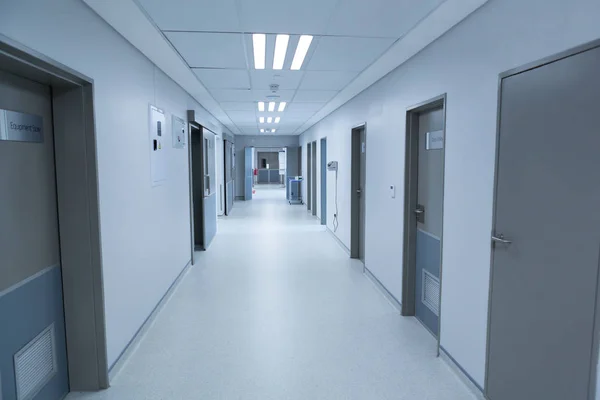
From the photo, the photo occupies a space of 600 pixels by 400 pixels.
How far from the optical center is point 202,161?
6.05 meters

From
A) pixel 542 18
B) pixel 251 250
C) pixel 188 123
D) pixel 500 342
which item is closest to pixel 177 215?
pixel 188 123

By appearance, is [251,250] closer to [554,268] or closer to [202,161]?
[202,161]

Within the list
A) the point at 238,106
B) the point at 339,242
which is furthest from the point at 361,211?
the point at 238,106

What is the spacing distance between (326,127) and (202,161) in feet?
9.58

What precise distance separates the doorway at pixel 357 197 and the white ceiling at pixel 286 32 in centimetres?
107

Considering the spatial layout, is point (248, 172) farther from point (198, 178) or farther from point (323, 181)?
point (198, 178)

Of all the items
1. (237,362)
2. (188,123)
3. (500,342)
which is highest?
(188,123)

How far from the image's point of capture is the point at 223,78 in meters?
4.36

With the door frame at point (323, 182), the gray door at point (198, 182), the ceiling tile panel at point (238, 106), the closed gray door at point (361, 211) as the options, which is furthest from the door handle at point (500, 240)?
the door frame at point (323, 182)

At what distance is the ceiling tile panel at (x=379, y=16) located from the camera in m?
2.30

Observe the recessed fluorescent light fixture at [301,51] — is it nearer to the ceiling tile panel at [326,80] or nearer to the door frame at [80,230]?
the ceiling tile panel at [326,80]

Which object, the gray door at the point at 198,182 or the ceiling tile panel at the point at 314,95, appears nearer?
the ceiling tile panel at the point at 314,95

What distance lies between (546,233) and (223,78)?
11.7 ft

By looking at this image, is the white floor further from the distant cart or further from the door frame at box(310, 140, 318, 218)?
the distant cart
